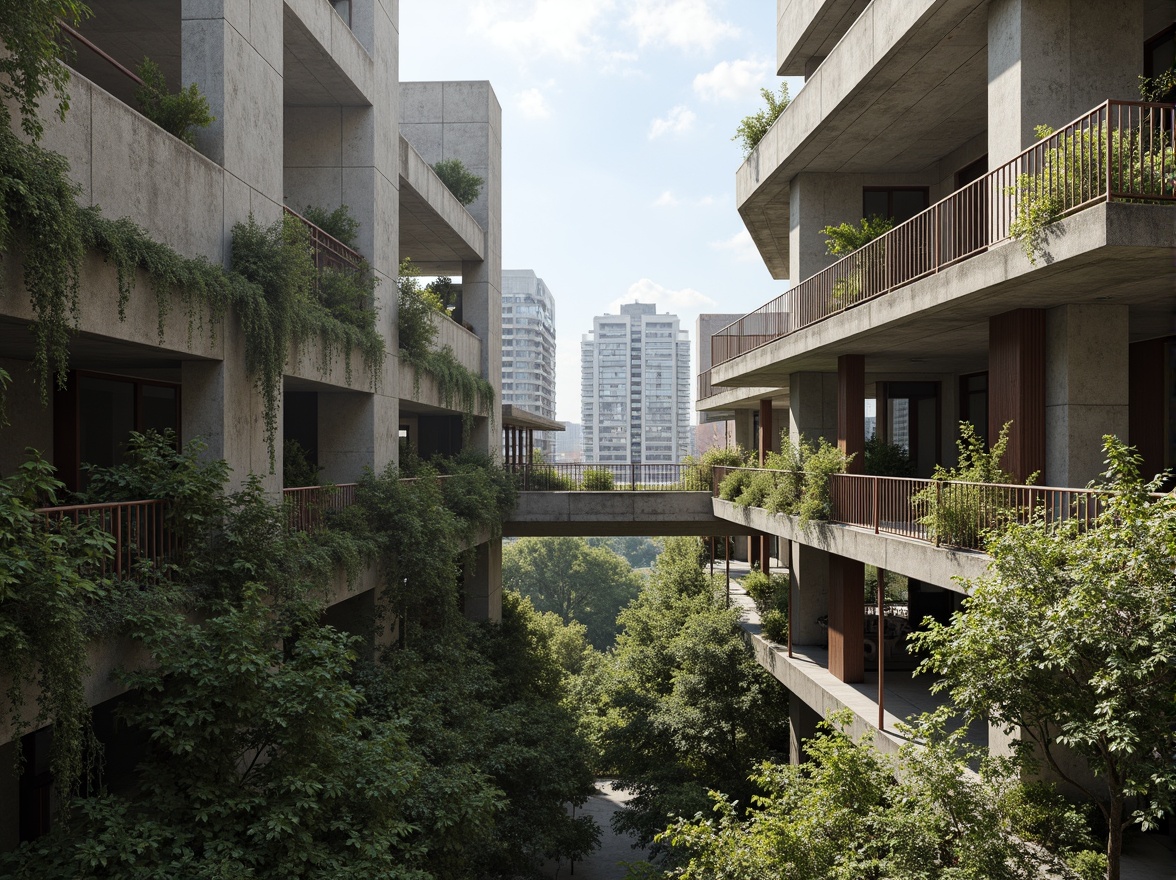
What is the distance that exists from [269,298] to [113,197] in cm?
350

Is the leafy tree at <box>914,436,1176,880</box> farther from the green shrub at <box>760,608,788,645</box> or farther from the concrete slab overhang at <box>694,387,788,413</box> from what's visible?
the concrete slab overhang at <box>694,387,788,413</box>

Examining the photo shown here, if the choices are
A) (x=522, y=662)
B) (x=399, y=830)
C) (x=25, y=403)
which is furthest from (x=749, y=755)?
(x=25, y=403)

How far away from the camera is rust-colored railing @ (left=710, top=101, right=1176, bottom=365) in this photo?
10047 millimetres

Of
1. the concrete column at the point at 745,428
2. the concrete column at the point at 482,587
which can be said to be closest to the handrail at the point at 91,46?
the concrete column at the point at 482,587

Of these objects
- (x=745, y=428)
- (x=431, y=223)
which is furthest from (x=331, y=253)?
(x=745, y=428)

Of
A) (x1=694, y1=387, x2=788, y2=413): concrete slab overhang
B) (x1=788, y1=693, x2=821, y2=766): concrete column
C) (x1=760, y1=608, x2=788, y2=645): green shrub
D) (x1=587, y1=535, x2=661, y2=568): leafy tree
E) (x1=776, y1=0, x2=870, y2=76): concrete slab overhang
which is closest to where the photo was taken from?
(x1=776, y1=0, x2=870, y2=76): concrete slab overhang

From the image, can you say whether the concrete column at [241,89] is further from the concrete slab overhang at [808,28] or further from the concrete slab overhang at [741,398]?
the concrete slab overhang at [741,398]

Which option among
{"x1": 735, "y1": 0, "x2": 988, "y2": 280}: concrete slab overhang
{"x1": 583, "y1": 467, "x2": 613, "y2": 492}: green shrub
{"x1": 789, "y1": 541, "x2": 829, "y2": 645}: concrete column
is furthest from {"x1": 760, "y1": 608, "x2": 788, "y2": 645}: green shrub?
{"x1": 735, "y1": 0, "x2": 988, "y2": 280}: concrete slab overhang

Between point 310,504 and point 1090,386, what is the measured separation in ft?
42.0

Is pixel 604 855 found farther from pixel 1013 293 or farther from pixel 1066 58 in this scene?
pixel 1066 58

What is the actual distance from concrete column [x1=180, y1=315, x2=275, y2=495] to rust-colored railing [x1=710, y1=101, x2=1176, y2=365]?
11226 millimetres

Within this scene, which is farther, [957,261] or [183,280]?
[957,261]

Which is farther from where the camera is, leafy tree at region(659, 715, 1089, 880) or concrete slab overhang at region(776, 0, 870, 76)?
concrete slab overhang at region(776, 0, 870, 76)

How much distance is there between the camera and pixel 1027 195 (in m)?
11.2
